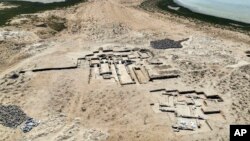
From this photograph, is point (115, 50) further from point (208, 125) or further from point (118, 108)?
point (208, 125)

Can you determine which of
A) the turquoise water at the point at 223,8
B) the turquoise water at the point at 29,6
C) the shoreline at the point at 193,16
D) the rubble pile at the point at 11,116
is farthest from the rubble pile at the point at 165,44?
the turquoise water at the point at 29,6

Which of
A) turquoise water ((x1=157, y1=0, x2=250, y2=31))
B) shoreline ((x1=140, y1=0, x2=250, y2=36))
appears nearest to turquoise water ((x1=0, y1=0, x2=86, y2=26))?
shoreline ((x1=140, y1=0, x2=250, y2=36))

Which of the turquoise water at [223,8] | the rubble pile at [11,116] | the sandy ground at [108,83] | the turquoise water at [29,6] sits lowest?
the rubble pile at [11,116]

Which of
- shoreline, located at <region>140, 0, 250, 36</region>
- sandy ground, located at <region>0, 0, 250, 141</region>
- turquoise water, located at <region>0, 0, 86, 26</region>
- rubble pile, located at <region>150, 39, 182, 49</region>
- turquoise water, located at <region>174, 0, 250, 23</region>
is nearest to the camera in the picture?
sandy ground, located at <region>0, 0, 250, 141</region>

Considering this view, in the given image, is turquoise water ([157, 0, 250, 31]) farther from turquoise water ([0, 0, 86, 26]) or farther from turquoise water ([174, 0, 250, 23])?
turquoise water ([0, 0, 86, 26])

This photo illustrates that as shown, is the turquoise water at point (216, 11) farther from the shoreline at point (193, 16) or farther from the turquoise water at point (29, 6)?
the turquoise water at point (29, 6)

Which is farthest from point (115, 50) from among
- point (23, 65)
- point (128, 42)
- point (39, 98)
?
point (39, 98)

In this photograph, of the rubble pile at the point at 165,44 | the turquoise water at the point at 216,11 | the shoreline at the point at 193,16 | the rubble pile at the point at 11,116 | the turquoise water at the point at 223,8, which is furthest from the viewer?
the turquoise water at the point at 223,8
